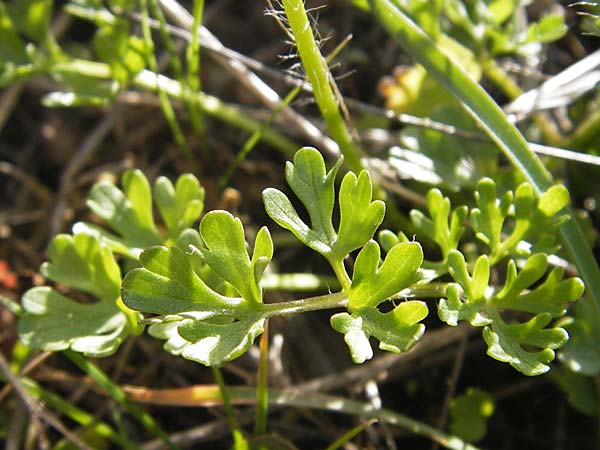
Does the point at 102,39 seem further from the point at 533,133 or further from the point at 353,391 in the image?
the point at 533,133

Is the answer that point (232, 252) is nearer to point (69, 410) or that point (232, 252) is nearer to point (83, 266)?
point (83, 266)

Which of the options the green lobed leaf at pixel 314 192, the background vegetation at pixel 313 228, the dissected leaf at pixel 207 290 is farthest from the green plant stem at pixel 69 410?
the green lobed leaf at pixel 314 192

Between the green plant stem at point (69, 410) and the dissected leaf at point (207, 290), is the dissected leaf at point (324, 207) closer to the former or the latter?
the dissected leaf at point (207, 290)

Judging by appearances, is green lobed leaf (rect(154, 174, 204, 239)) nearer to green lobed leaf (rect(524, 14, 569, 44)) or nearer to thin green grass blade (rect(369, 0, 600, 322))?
thin green grass blade (rect(369, 0, 600, 322))

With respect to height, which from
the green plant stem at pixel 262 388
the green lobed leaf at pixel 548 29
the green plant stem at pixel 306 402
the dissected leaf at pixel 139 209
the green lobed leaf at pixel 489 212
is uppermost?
the green lobed leaf at pixel 548 29

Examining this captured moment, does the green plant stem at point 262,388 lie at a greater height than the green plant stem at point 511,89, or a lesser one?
lesser

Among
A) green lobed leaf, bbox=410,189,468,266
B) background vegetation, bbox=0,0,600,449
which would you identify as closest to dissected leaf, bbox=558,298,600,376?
background vegetation, bbox=0,0,600,449
